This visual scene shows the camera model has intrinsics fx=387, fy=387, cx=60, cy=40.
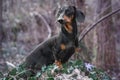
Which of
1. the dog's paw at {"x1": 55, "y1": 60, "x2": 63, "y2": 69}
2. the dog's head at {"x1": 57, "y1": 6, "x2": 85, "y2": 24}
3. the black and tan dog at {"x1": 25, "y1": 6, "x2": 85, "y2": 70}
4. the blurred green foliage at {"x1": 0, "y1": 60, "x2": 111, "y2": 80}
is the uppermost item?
the dog's head at {"x1": 57, "y1": 6, "x2": 85, "y2": 24}

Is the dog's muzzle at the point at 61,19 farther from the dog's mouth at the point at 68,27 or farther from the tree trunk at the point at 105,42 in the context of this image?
the tree trunk at the point at 105,42

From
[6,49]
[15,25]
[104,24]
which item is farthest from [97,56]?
[15,25]

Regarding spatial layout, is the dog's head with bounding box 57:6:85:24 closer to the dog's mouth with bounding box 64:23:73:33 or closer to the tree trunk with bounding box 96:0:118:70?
the dog's mouth with bounding box 64:23:73:33

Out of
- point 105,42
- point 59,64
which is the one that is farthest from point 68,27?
point 105,42

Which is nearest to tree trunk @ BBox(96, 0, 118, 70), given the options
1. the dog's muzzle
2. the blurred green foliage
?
the dog's muzzle

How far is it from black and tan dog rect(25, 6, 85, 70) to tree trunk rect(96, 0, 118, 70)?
291 cm

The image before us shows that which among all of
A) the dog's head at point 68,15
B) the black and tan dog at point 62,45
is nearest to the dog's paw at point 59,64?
the black and tan dog at point 62,45

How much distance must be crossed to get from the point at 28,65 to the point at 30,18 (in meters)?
8.88

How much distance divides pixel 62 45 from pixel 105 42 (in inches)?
127

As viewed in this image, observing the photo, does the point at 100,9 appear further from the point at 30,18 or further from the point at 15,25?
the point at 15,25

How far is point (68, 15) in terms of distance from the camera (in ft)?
23.0

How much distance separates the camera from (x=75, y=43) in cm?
726

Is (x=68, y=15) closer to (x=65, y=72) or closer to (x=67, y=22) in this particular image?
(x=67, y=22)

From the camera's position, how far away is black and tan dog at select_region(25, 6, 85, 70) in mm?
7039
